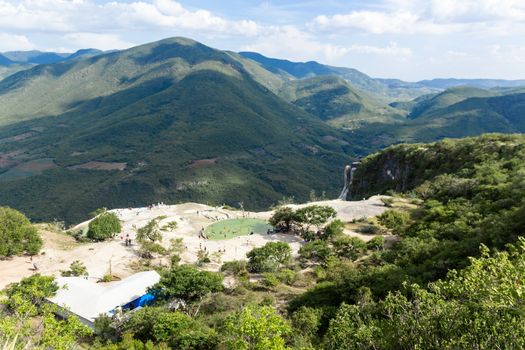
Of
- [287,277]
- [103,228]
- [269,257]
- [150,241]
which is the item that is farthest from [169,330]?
[103,228]

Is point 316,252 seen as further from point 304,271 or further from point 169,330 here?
point 169,330

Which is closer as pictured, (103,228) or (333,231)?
(333,231)

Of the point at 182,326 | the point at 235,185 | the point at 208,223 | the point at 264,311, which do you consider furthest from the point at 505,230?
the point at 235,185

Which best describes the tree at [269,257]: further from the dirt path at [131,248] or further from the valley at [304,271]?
the dirt path at [131,248]

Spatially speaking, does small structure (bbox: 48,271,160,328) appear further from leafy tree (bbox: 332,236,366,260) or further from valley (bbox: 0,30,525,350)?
leafy tree (bbox: 332,236,366,260)

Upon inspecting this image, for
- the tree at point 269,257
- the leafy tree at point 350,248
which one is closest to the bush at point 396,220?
the leafy tree at point 350,248

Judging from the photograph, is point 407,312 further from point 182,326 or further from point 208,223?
point 208,223
